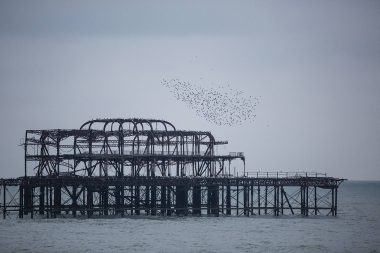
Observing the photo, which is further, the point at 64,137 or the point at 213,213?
the point at 213,213

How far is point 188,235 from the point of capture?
7212cm

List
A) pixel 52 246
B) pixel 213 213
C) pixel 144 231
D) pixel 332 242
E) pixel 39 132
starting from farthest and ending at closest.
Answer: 1. pixel 213 213
2. pixel 39 132
3. pixel 144 231
4. pixel 332 242
5. pixel 52 246

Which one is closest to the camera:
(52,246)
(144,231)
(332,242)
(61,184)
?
(52,246)

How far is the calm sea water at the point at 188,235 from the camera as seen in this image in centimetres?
6419

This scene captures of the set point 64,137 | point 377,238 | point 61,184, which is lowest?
point 377,238

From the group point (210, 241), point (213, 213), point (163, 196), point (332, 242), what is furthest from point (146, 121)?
point (332, 242)

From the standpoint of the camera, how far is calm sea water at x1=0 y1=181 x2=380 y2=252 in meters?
64.2

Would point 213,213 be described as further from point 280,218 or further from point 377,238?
point 377,238

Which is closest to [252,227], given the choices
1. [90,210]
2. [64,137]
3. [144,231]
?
[144,231]

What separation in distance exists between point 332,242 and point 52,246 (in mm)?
27742

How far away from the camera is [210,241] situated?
67.9 meters

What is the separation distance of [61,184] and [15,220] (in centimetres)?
742

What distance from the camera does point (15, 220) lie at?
82438mm

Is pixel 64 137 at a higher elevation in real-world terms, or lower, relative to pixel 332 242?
higher
